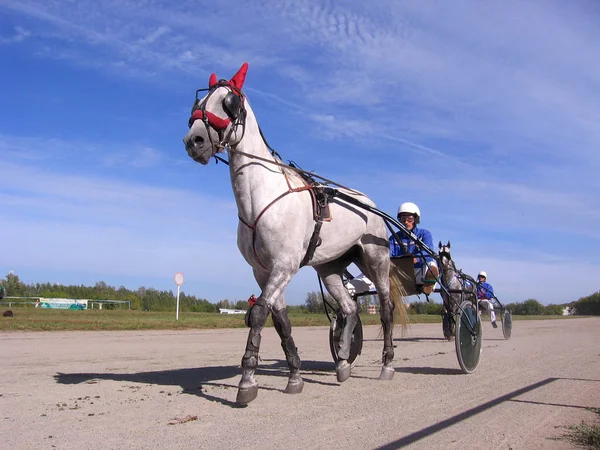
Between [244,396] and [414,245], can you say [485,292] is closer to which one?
[414,245]

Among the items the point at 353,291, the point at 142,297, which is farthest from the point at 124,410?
the point at 142,297

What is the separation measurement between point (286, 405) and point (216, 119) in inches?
104

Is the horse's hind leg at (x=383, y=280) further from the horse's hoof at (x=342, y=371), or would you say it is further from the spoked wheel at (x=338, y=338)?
the horse's hoof at (x=342, y=371)

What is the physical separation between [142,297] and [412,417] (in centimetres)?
6609

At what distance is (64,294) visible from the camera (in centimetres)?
6500

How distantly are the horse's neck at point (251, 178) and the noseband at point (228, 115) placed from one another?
12 centimetres

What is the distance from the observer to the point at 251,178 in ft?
18.4

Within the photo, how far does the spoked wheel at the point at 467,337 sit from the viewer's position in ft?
24.1

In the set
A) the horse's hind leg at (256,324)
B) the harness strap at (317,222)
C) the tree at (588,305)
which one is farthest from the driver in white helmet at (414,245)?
the tree at (588,305)

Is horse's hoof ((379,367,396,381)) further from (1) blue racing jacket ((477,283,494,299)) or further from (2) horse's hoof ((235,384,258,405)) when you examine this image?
(1) blue racing jacket ((477,283,494,299))

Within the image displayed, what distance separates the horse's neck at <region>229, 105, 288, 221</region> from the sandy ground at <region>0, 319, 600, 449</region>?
182 centimetres

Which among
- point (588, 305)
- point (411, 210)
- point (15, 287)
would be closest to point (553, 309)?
point (588, 305)

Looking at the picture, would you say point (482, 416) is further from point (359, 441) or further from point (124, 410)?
point (124, 410)

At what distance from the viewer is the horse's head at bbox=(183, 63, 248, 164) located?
5227mm
